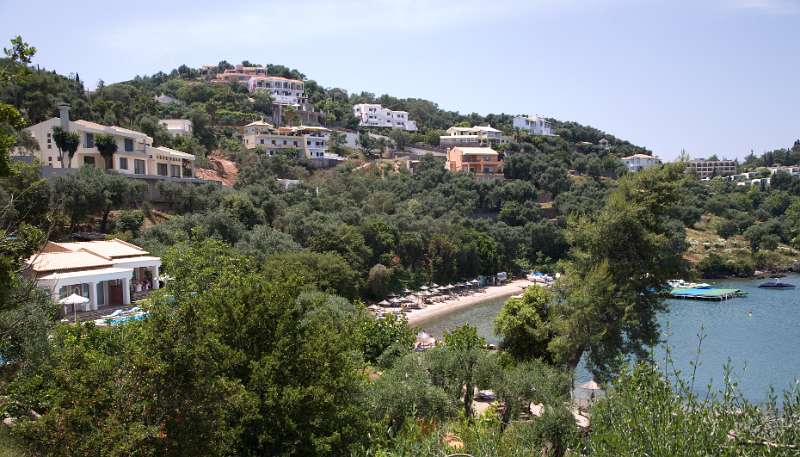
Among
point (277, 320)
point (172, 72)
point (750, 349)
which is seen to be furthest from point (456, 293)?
point (172, 72)

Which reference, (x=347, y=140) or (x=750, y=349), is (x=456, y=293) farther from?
(x=347, y=140)

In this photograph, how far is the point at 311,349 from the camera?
11.4m

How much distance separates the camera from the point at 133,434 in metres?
7.86

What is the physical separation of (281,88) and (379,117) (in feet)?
51.6

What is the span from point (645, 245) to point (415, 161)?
60.1m

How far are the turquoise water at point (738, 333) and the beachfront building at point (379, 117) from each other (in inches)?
2201

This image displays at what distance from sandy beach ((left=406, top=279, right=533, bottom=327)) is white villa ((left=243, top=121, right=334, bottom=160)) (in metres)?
28.5

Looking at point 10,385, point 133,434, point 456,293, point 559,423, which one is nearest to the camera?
point 133,434

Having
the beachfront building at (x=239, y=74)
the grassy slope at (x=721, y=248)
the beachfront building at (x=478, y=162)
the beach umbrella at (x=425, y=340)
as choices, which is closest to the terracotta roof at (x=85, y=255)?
the beach umbrella at (x=425, y=340)

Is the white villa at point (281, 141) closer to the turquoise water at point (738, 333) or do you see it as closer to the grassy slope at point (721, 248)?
the turquoise water at point (738, 333)

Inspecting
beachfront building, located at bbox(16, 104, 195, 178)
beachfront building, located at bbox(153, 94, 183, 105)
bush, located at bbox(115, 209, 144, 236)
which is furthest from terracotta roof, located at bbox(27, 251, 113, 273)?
beachfront building, located at bbox(153, 94, 183, 105)

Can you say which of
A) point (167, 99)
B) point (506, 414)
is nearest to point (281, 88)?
point (167, 99)

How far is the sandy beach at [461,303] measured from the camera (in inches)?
1656

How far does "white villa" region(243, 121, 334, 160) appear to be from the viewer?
70562 mm
